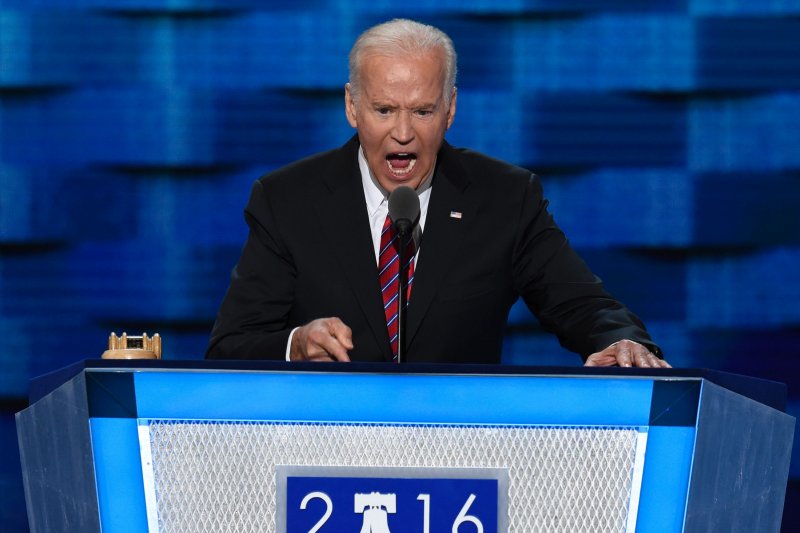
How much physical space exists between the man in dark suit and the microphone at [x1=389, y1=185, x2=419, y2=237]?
1.93 ft

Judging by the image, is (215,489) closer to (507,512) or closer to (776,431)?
(507,512)

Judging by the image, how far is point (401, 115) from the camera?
2559 millimetres

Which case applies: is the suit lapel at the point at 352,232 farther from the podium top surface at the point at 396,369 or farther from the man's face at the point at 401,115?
the podium top surface at the point at 396,369

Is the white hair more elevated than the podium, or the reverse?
the white hair

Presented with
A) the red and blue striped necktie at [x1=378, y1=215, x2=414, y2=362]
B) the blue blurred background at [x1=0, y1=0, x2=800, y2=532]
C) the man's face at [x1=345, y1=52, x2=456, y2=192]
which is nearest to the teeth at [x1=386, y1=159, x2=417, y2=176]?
the man's face at [x1=345, y1=52, x2=456, y2=192]

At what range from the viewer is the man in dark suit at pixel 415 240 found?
253 centimetres

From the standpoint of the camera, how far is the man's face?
99.8 inches

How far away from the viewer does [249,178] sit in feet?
11.2

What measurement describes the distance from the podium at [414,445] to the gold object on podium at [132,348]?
12.6 inches

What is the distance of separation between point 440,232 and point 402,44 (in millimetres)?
387

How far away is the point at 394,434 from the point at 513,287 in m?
1.14

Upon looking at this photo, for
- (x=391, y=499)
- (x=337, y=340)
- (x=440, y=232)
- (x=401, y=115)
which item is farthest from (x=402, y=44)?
(x=391, y=499)

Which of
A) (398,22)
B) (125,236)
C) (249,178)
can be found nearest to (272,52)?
(249,178)

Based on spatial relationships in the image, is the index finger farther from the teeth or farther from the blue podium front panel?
the teeth
